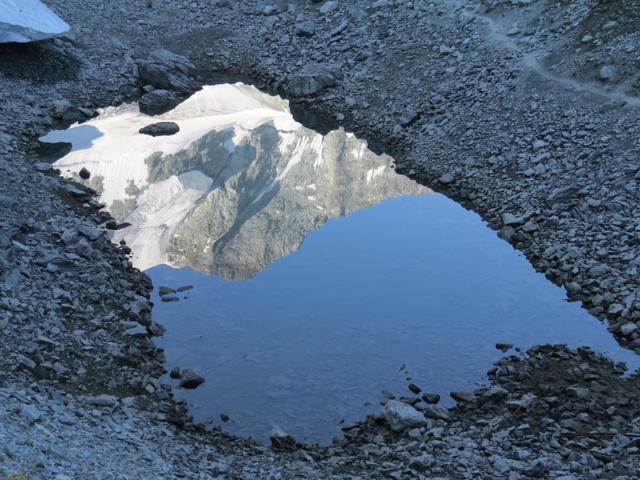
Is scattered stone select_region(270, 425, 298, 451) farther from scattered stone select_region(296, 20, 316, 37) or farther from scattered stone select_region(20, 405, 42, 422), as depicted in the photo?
scattered stone select_region(296, 20, 316, 37)

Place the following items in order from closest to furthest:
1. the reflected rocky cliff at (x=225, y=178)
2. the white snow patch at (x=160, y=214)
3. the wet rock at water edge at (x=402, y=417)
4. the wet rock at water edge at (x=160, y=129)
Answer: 1. the wet rock at water edge at (x=402, y=417)
2. the white snow patch at (x=160, y=214)
3. the reflected rocky cliff at (x=225, y=178)
4. the wet rock at water edge at (x=160, y=129)

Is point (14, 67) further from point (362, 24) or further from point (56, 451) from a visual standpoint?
point (56, 451)

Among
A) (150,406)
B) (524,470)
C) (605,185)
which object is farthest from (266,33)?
(524,470)

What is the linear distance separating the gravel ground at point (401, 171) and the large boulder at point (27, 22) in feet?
2.88

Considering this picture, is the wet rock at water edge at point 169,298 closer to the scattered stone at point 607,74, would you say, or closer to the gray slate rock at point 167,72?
the gray slate rock at point 167,72

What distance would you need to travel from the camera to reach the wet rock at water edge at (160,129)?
87.8 ft

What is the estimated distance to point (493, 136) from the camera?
2327 centimetres

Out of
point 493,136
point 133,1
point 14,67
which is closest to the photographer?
point 493,136

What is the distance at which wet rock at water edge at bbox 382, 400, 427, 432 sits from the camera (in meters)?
14.1

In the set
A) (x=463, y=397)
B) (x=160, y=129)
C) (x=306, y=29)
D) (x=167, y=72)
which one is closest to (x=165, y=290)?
(x=463, y=397)

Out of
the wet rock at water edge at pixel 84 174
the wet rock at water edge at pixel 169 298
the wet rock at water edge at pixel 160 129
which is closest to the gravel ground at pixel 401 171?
the wet rock at water edge at pixel 169 298

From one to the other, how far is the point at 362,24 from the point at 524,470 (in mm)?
20692

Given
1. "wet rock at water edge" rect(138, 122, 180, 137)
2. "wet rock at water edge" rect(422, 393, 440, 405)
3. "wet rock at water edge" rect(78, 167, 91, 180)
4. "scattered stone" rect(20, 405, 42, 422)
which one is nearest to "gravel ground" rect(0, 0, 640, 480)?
"scattered stone" rect(20, 405, 42, 422)

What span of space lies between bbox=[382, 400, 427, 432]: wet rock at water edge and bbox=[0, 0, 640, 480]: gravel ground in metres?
0.04
